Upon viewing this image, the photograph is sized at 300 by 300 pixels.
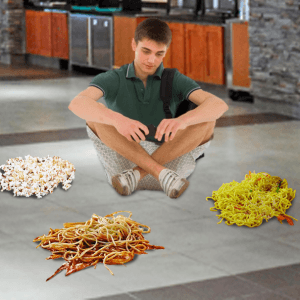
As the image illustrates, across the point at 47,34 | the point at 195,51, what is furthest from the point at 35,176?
the point at 47,34

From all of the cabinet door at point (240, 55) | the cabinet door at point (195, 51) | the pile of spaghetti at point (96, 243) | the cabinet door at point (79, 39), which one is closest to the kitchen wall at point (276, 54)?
the cabinet door at point (240, 55)

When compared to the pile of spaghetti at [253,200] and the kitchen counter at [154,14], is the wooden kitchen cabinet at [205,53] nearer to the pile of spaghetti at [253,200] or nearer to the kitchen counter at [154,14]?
the kitchen counter at [154,14]

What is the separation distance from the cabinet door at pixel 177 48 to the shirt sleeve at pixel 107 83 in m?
5.49

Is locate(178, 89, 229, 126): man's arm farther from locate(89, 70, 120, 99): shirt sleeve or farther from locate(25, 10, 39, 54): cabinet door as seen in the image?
locate(25, 10, 39, 54): cabinet door

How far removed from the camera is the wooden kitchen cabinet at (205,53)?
8.23m

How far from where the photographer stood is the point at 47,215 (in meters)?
3.35

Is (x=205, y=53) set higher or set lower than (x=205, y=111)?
higher

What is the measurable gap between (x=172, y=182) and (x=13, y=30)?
408 inches

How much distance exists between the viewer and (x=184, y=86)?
3430mm

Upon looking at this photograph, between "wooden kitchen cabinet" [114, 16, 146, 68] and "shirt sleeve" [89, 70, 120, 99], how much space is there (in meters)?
6.18

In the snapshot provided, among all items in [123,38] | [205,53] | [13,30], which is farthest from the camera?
[13,30]

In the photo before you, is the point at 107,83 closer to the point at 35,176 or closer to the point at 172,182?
the point at 172,182

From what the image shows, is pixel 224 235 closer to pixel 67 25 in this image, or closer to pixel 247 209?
pixel 247 209

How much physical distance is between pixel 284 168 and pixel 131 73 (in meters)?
1.47
